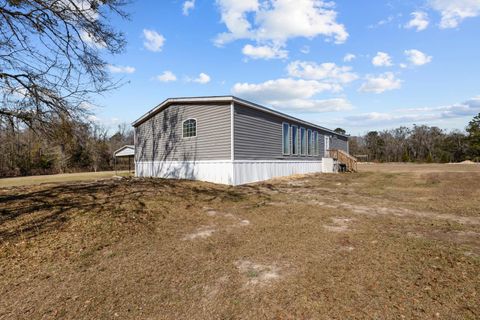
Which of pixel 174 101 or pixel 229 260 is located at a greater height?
pixel 174 101

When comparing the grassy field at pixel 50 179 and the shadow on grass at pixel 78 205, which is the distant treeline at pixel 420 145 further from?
the shadow on grass at pixel 78 205

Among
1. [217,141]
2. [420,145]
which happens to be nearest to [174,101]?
[217,141]

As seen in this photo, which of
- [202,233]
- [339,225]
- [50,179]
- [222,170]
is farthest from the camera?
[50,179]

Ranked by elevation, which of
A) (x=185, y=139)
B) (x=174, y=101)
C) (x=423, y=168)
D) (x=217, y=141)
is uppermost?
(x=174, y=101)

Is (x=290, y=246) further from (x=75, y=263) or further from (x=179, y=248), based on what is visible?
(x=75, y=263)

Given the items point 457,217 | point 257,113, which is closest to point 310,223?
point 457,217

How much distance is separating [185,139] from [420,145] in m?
55.0

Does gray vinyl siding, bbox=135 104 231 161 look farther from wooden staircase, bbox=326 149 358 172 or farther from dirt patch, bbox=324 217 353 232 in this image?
wooden staircase, bbox=326 149 358 172

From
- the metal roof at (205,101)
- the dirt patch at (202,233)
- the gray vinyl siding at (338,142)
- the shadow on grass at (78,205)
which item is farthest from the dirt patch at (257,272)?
the gray vinyl siding at (338,142)

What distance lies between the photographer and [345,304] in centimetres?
280

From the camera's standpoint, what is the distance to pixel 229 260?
4102 mm

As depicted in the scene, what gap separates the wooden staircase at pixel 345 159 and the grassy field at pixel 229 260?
47.4 ft

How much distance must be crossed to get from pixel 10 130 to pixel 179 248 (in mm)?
5786

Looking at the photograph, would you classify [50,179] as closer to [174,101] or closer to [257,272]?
[174,101]
